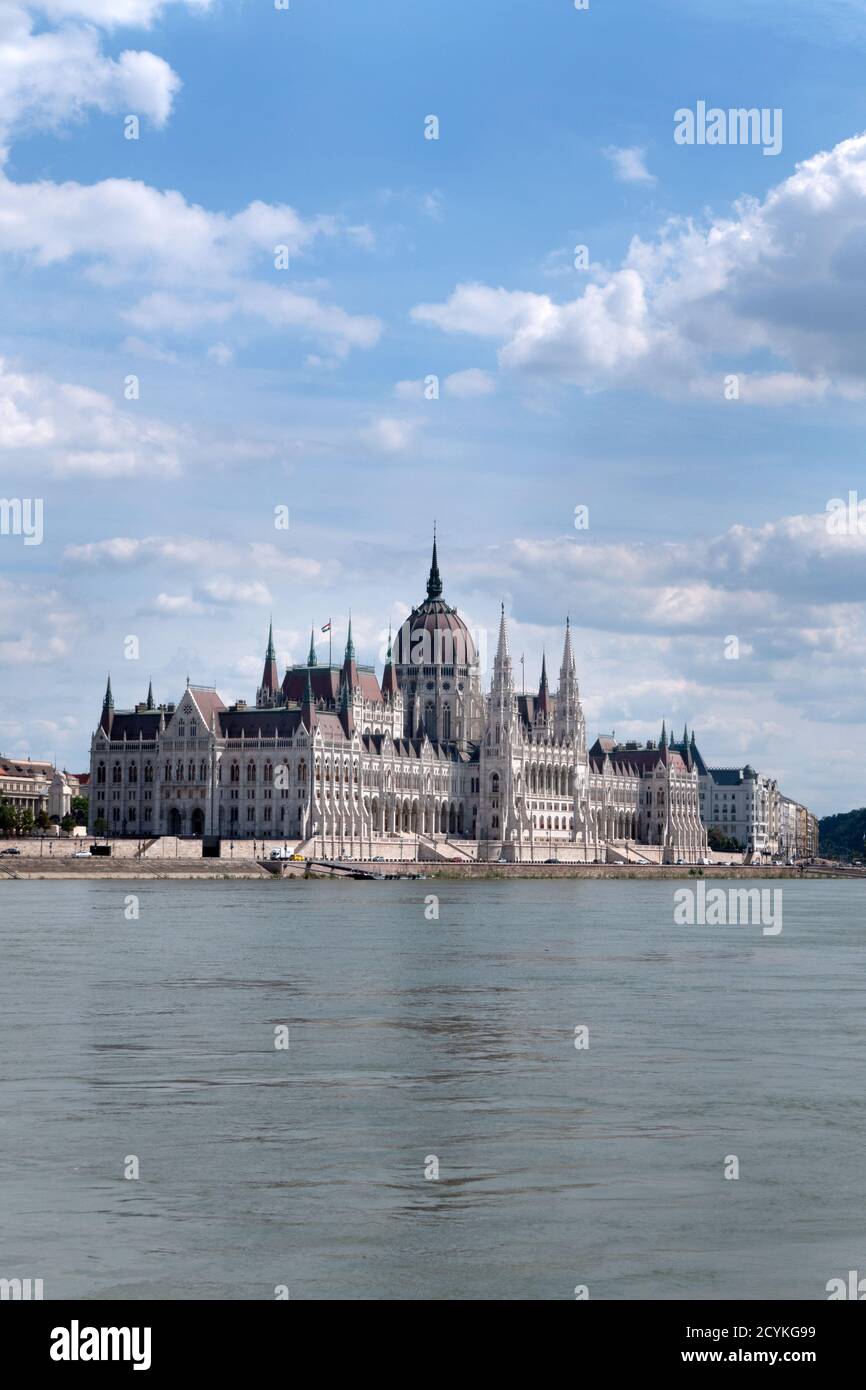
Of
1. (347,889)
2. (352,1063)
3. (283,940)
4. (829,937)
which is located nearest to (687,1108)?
(352,1063)

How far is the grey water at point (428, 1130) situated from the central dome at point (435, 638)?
144 metres

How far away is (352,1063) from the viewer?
26562mm

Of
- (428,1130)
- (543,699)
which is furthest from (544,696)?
(428,1130)

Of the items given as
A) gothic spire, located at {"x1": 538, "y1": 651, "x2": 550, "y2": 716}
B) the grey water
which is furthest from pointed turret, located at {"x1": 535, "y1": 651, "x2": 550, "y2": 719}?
the grey water

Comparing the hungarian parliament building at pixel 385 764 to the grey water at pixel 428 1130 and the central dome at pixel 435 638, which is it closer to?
the central dome at pixel 435 638

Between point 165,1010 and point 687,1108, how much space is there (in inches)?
525

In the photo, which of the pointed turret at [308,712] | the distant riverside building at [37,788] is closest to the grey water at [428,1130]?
the pointed turret at [308,712]

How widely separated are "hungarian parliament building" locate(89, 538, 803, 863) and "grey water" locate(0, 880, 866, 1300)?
99.4 meters

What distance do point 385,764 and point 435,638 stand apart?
95.0ft

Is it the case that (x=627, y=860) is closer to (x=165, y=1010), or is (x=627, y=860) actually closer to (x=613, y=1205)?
(x=165, y=1010)

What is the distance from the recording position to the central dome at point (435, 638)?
188875mm

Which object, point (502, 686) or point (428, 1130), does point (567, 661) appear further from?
point (428, 1130)

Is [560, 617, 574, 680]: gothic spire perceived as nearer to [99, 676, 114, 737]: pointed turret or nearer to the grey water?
[99, 676, 114, 737]: pointed turret

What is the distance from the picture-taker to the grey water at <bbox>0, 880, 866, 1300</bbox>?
616 inches
